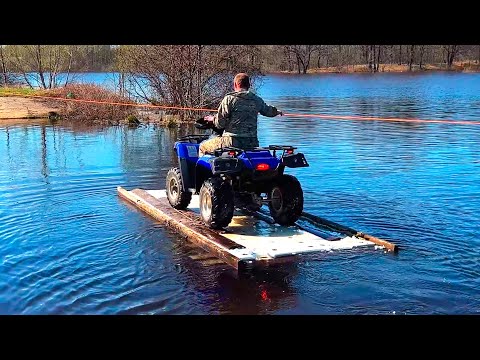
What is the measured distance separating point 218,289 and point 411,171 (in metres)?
7.43

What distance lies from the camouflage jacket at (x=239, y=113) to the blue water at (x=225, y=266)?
1.63 m

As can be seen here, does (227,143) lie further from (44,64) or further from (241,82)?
(44,64)

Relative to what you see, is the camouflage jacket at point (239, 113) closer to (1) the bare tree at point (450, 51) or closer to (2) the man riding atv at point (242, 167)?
(2) the man riding atv at point (242, 167)

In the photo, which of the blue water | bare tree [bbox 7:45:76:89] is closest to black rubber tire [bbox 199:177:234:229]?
the blue water

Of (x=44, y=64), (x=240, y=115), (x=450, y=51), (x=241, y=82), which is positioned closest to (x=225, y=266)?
(x=240, y=115)

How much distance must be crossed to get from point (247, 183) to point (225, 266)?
1.66 meters

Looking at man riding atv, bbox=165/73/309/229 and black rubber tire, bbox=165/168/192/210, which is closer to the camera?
man riding atv, bbox=165/73/309/229

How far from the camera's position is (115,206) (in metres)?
9.34

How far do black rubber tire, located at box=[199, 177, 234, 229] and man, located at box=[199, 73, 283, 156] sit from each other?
0.65m

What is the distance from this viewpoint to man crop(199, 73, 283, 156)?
766 centimetres

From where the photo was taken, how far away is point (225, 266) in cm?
643

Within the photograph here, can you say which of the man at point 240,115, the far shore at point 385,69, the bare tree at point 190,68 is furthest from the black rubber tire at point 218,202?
the far shore at point 385,69

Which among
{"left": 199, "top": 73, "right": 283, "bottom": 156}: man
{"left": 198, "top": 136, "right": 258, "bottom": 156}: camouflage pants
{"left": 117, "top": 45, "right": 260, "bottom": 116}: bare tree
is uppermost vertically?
{"left": 117, "top": 45, "right": 260, "bottom": 116}: bare tree

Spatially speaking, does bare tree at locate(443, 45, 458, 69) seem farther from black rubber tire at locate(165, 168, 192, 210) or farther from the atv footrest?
black rubber tire at locate(165, 168, 192, 210)
